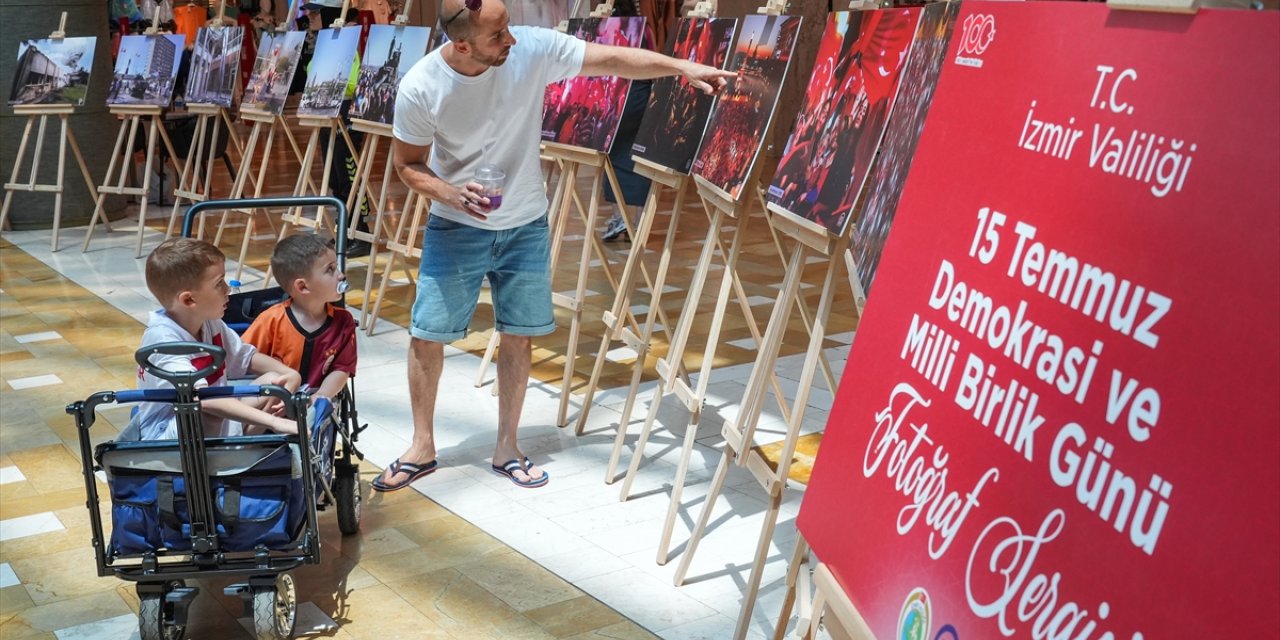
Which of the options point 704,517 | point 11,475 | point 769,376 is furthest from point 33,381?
point 769,376

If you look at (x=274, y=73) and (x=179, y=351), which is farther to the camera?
(x=274, y=73)

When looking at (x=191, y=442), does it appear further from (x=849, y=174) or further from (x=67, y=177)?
(x=67, y=177)

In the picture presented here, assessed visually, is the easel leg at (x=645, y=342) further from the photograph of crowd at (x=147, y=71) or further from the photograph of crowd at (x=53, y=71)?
the photograph of crowd at (x=53, y=71)

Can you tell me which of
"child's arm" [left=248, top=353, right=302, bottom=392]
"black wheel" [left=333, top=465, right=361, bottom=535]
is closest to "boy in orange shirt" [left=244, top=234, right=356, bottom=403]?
"child's arm" [left=248, top=353, right=302, bottom=392]

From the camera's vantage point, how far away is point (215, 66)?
7.69 meters

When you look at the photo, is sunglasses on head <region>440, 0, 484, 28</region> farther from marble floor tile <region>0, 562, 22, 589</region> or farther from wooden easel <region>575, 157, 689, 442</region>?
marble floor tile <region>0, 562, 22, 589</region>

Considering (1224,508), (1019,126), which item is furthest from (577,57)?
(1224,508)

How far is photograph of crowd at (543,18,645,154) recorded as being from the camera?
4.25 meters

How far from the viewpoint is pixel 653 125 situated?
394cm

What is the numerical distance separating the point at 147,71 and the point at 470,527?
5.76m

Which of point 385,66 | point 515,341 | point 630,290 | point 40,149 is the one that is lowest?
point 40,149

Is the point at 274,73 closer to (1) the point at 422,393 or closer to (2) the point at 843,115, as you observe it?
(1) the point at 422,393

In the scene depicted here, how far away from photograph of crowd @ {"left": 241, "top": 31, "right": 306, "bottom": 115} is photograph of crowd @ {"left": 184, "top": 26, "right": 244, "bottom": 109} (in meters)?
0.35

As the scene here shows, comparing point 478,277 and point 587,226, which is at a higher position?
point 587,226
